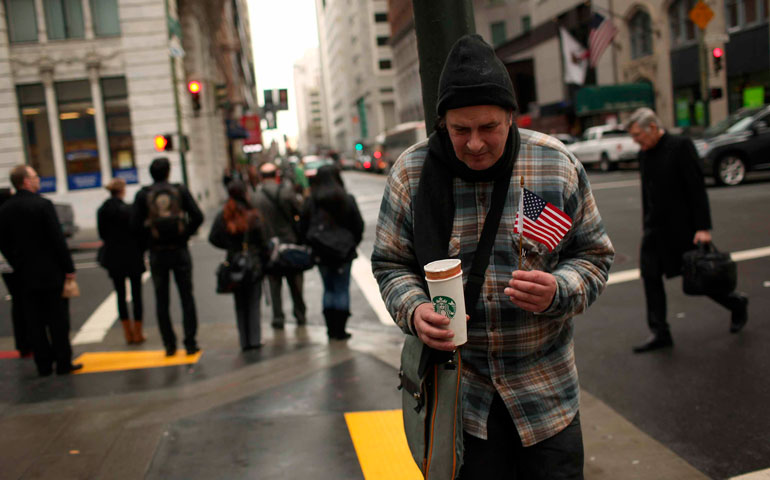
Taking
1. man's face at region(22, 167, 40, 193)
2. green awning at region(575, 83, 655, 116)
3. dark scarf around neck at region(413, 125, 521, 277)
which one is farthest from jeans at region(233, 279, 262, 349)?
green awning at region(575, 83, 655, 116)

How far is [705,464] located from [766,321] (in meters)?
3.02

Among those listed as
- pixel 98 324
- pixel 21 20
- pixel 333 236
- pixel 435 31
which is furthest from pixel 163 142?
→ pixel 435 31

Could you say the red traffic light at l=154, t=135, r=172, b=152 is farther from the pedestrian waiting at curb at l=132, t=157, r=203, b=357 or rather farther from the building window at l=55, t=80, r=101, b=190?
the pedestrian waiting at curb at l=132, t=157, r=203, b=357

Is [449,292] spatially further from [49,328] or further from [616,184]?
[616,184]

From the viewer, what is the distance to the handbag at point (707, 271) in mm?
5531

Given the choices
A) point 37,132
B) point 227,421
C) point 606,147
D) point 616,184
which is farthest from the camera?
point 606,147

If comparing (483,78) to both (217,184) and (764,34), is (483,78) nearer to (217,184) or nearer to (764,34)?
(764,34)

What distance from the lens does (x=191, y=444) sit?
4.33m

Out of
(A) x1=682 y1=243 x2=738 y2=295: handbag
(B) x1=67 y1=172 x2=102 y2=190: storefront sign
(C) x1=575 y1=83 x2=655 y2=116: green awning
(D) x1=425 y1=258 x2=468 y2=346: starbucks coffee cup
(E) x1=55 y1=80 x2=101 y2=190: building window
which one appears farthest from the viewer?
(C) x1=575 y1=83 x2=655 y2=116: green awning

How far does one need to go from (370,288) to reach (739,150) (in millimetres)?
11461

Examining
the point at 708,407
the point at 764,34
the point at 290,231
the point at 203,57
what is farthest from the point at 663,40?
the point at 708,407

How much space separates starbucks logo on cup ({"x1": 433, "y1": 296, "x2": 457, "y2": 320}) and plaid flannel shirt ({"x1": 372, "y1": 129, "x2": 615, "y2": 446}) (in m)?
0.16

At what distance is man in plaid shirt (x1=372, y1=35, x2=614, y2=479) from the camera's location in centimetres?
222

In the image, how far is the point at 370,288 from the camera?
10445 mm
